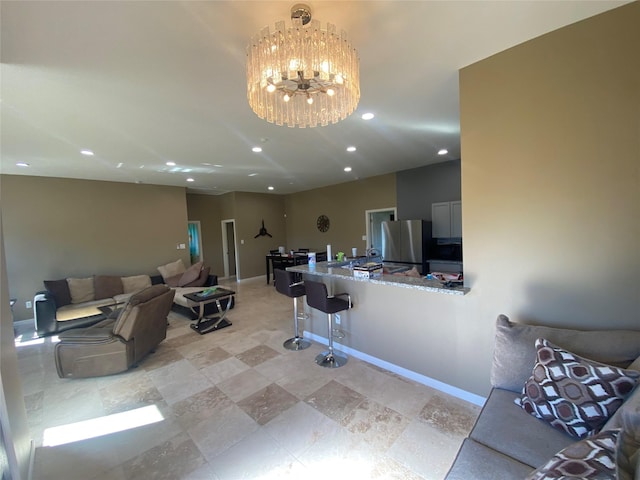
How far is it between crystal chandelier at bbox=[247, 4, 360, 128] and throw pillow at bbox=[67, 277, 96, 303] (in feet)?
18.1

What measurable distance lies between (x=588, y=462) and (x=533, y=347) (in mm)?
928

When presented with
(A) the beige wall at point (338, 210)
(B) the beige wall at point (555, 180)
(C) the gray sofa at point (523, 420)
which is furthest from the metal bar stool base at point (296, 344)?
(A) the beige wall at point (338, 210)

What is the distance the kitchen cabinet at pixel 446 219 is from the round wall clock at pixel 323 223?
3125 millimetres

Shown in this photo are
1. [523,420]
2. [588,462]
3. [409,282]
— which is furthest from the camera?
[409,282]

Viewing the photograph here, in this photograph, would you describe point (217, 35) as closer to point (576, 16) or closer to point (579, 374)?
point (576, 16)

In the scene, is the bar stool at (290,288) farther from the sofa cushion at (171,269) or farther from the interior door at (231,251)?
the interior door at (231,251)

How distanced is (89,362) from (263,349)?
1881 millimetres

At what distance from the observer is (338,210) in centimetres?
748

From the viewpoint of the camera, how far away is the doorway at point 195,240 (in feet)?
27.3

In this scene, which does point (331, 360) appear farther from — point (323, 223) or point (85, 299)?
point (323, 223)

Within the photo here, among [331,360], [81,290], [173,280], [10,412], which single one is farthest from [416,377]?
[81,290]

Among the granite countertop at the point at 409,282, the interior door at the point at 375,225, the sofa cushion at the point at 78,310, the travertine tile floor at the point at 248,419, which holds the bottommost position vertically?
the travertine tile floor at the point at 248,419


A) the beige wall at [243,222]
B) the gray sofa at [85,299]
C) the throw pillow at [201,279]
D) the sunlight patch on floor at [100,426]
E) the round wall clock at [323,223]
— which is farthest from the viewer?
the beige wall at [243,222]

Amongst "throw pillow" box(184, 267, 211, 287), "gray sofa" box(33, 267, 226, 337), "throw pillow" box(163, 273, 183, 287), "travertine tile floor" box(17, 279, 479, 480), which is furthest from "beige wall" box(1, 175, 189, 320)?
"travertine tile floor" box(17, 279, 479, 480)
